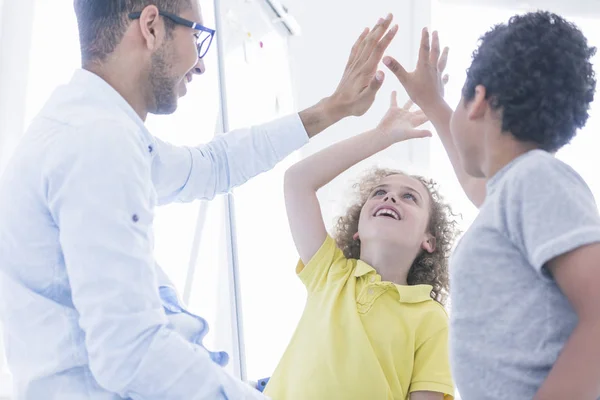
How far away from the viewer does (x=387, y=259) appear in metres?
1.67

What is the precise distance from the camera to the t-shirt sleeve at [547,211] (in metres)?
0.82

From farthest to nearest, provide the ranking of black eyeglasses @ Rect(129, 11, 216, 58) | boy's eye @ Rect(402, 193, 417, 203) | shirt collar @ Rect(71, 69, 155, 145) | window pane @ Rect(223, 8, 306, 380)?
1. window pane @ Rect(223, 8, 306, 380)
2. boy's eye @ Rect(402, 193, 417, 203)
3. black eyeglasses @ Rect(129, 11, 216, 58)
4. shirt collar @ Rect(71, 69, 155, 145)

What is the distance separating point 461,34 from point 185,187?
172 cm

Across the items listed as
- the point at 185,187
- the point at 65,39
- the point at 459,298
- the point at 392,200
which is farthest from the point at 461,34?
the point at 459,298

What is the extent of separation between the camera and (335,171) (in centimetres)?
169

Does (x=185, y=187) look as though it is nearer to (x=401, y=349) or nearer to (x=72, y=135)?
(x=72, y=135)

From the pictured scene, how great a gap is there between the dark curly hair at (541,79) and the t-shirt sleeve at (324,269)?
79cm

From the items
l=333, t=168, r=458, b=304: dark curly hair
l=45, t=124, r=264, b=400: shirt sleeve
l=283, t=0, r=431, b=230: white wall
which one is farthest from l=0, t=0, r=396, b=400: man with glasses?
l=283, t=0, r=431, b=230: white wall

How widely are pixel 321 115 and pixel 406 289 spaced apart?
42 cm

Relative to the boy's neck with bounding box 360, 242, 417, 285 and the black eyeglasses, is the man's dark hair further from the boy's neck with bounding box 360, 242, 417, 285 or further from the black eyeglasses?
the boy's neck with bounding box 360, 242, 417, 285

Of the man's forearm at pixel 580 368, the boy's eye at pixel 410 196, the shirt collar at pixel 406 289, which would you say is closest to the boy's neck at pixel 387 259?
the shirt collar at pixel 406 289

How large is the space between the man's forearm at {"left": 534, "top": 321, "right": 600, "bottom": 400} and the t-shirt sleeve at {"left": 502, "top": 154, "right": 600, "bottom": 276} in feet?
0.28

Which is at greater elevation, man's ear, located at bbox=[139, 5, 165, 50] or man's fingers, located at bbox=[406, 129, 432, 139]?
man's ear, located at bbox=[139, 5, 165, 50]

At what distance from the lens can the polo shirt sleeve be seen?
151 cm
